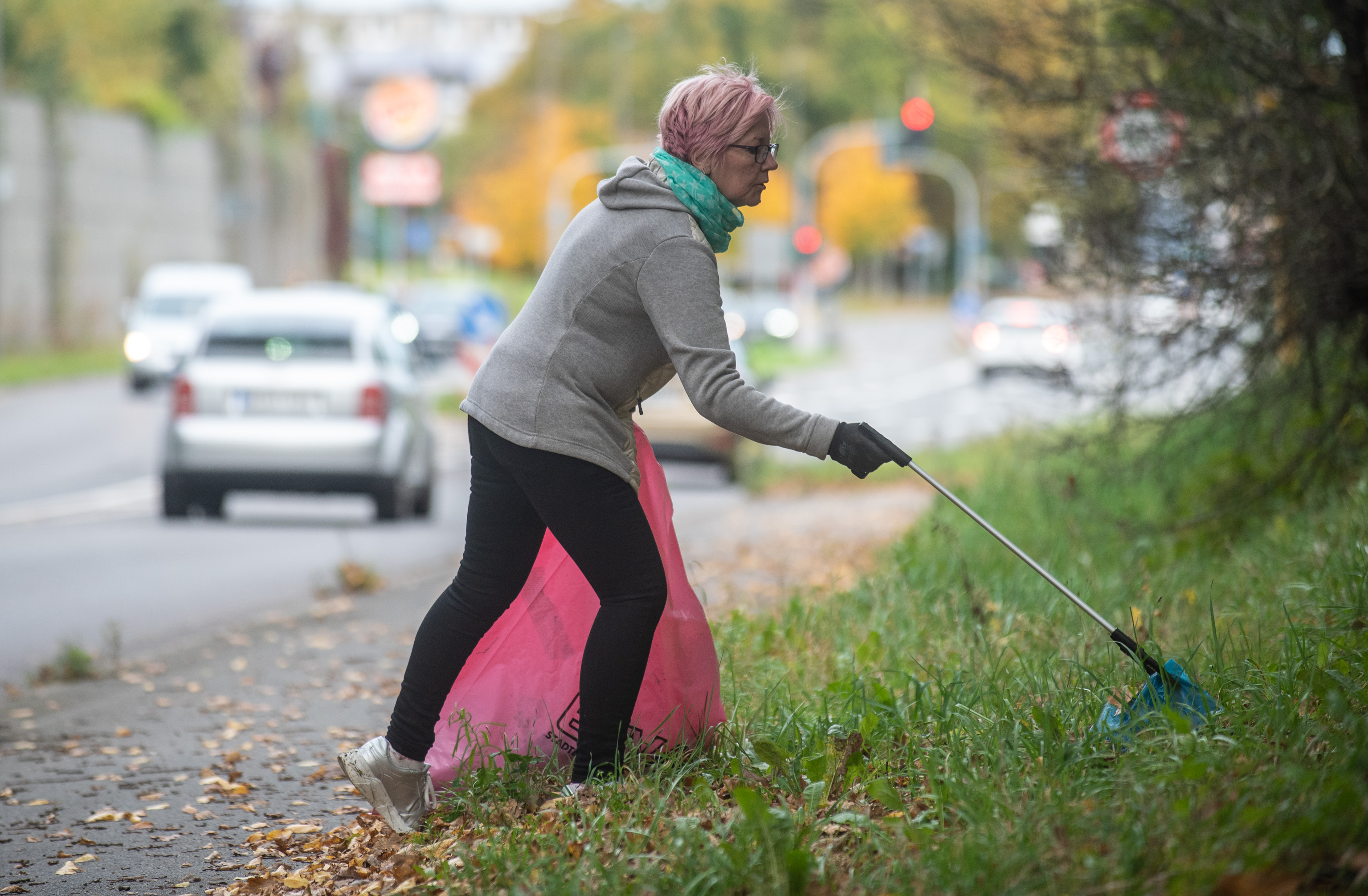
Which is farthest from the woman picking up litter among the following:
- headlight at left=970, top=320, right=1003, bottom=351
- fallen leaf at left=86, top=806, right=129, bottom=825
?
headlight at left=970, top=320, right=1003, bottom=351

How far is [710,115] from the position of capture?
145 inches

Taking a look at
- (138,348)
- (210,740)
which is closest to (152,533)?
(210,740)

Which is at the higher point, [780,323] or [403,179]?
[403,179]

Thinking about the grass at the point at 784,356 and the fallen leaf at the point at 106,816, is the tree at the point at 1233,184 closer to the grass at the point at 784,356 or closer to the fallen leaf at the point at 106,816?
the fallen leaf at the point at 106,816

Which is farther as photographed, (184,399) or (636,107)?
(636,107)

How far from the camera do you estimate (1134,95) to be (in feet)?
25.5

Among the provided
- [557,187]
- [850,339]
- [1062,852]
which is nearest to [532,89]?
[557,187]

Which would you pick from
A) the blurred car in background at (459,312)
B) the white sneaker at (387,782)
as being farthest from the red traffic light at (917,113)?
the white sneaker at (387,782)

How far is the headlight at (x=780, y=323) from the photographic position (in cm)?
5212

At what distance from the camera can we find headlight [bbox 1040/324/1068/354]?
859cm

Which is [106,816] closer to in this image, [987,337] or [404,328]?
[404,328]

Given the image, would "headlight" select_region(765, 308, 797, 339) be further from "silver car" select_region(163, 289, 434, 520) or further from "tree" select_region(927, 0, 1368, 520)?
"tree" select_region(927, 0, 1368, 520)

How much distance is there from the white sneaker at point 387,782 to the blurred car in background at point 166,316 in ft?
72.7

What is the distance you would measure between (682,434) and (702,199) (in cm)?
1228
